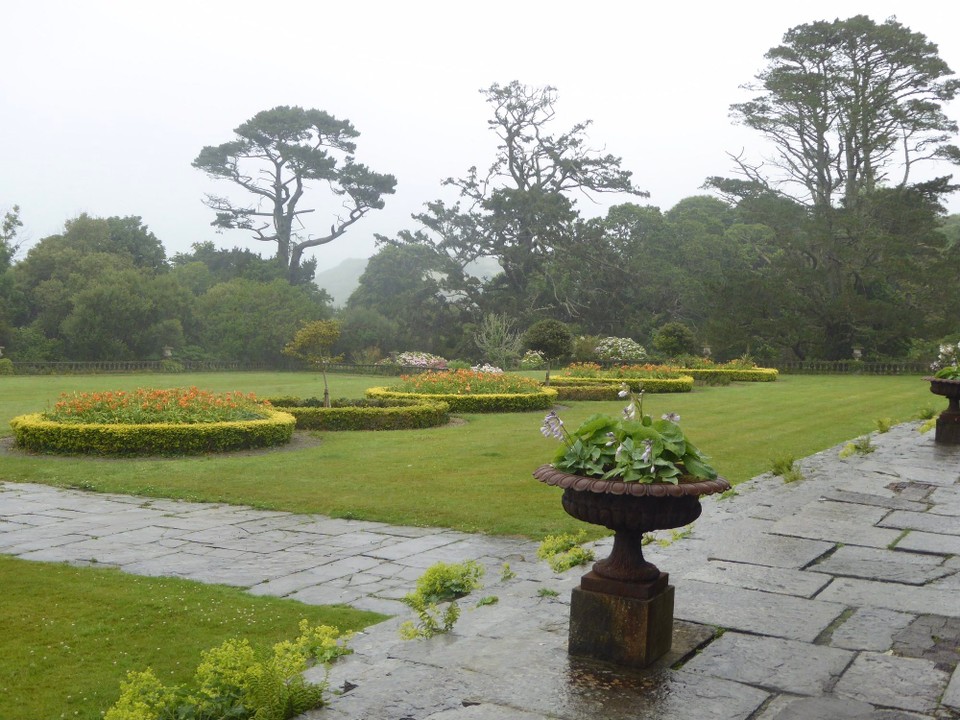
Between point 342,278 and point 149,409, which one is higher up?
point 342,278

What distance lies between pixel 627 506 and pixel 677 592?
4.25ft

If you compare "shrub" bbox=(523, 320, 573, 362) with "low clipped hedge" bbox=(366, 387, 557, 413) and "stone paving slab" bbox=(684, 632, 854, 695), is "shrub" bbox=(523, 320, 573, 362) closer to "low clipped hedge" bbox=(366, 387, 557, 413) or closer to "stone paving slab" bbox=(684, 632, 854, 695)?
"low clipped hedge" bbox=(366, 387, 557, 413)

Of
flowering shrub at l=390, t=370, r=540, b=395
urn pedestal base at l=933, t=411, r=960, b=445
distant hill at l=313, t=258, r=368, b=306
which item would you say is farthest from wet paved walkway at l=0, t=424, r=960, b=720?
distant hill at l=313, t=258, r=368, b=306

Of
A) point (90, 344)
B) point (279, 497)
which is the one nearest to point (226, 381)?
point (90, 344)

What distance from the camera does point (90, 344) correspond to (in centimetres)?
3200

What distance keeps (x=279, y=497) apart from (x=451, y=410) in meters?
8.26

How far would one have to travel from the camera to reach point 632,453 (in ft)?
10.5

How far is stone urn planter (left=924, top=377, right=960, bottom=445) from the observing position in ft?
33.4

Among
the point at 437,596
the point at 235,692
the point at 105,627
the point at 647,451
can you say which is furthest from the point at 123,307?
the point at 647,451

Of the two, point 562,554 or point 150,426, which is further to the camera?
point 150,426

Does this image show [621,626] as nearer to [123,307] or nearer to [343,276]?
[123,307]

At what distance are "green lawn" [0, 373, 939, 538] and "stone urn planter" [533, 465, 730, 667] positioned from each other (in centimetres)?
271

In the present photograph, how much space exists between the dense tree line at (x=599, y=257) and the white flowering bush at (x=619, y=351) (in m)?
2.70

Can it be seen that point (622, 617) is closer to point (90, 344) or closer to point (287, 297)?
point (90, 344)
